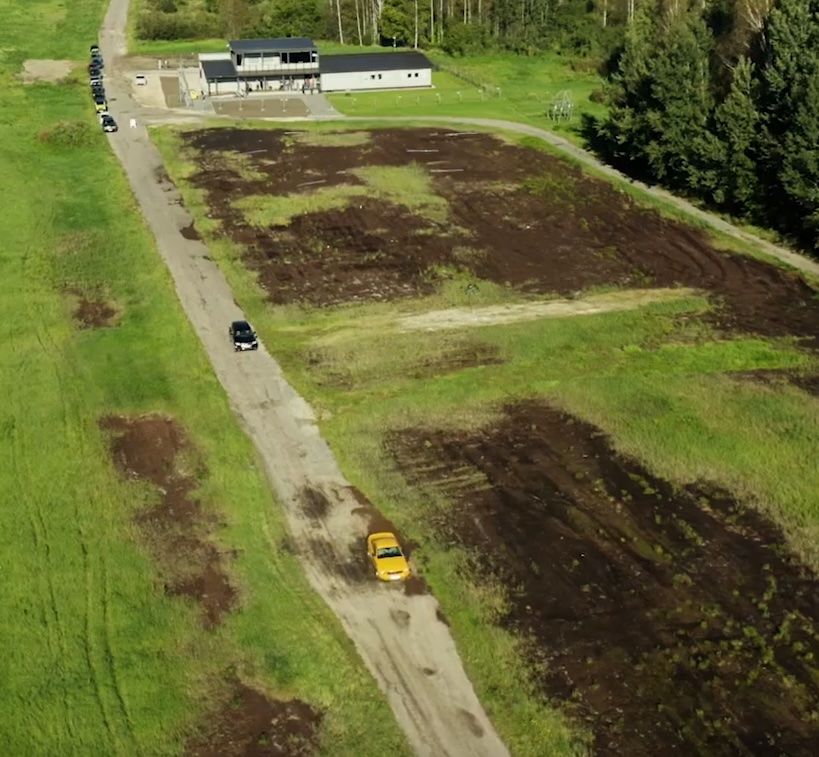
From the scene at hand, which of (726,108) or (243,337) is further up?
(726,108)

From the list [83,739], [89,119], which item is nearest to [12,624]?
[83,739]

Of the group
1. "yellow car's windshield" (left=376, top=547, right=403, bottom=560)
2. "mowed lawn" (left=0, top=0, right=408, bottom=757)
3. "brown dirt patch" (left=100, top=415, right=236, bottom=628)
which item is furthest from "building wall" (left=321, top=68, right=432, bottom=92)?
"yellow car's windshield" (left=376, top=547, right=403, bottom=560)

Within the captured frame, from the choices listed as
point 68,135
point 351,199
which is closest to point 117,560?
point 351,199

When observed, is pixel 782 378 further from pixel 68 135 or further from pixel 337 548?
pixel 68 135

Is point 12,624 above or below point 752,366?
above

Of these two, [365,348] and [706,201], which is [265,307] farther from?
[706,201]
